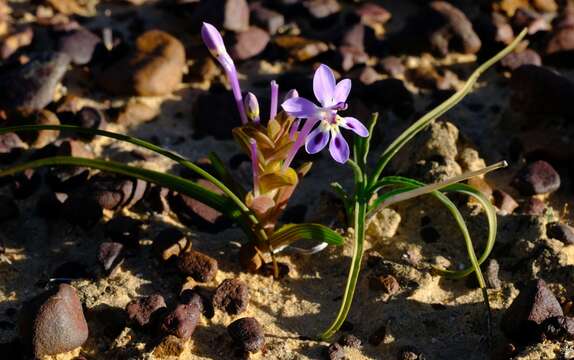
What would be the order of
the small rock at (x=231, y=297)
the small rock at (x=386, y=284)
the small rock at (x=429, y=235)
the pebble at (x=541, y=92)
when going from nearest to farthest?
1. the small rock at (x=231, y=297)
2. the small rock at (x=386, y=284)
3. the small rock at (x=429, y=235)
4. the pebble at (x=541, y=92)

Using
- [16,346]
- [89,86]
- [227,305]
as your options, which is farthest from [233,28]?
[16,346]

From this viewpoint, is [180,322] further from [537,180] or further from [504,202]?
[537,180]

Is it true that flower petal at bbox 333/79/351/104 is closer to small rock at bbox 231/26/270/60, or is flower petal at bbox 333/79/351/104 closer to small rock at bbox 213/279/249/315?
small rock at bbox 213/279/249/315

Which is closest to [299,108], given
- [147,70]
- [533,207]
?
[533,207]

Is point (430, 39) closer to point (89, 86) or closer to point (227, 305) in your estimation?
point (89, 86)

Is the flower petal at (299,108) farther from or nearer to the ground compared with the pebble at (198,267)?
farther from the ground

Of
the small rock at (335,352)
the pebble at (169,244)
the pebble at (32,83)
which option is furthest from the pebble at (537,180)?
the pebble at (32,83)

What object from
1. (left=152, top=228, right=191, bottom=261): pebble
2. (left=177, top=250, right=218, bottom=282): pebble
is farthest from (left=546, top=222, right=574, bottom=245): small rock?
(left=152, top=228, right=191, bottom=261): pebble

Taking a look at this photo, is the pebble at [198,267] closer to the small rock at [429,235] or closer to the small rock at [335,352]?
the small rock at [335,352]
